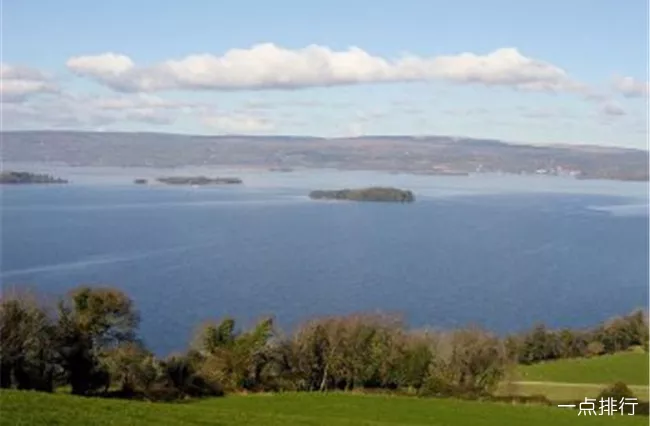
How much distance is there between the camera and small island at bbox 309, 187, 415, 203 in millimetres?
118575

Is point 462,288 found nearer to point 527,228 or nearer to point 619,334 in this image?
point 619,334

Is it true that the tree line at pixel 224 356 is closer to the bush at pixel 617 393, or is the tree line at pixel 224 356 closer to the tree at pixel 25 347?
the tree at pixel 25 347

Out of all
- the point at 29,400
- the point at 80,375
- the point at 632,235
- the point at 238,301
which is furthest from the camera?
the point at 632,235

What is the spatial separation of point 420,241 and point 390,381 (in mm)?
48165

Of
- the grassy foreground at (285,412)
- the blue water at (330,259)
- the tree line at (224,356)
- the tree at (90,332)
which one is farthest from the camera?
the blue water at (330,259)

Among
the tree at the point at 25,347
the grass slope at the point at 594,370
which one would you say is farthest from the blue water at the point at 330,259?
the tree at the point at 25,347

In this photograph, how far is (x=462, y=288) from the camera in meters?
49.3

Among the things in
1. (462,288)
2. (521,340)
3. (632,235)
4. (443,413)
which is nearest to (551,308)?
(462,288)

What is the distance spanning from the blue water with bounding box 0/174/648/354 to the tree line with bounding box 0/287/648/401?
1012cm

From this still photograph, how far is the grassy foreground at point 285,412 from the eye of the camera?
29.7 feet

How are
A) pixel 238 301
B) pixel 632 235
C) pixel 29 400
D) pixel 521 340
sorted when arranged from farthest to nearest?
pixel 632 235 < pixel 238 301 < pixel 521 340 < pixel 29 400

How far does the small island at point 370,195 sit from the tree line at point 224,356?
89131 mm

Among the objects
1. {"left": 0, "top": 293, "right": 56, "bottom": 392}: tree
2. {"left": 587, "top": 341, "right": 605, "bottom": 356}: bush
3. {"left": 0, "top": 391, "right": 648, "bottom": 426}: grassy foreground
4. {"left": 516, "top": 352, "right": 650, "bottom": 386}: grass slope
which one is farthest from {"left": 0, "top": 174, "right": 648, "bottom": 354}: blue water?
{"left": 0, "top": 391, "right": 648, "bottom": 426}: grassy foreground

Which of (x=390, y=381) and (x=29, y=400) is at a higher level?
(x=29, y=400)
